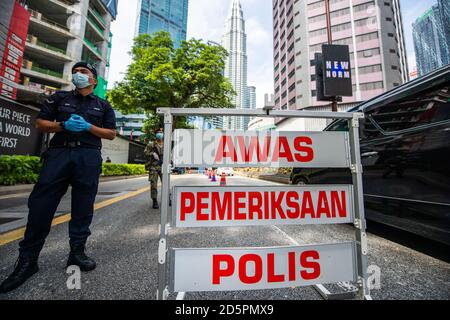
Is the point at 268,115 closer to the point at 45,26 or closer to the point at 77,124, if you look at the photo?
the point at 77,124

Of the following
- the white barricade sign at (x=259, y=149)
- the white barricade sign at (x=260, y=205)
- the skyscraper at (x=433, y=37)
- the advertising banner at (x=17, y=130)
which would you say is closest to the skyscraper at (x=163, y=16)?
the advertising banner at (x=17, y=130)

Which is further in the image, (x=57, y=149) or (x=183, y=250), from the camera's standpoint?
(x=57, y=149)

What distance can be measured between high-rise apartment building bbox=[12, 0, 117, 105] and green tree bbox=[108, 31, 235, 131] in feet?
24.9

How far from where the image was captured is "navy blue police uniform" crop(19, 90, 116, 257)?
1572mm

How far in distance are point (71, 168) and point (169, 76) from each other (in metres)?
13.9

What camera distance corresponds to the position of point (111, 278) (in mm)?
1523

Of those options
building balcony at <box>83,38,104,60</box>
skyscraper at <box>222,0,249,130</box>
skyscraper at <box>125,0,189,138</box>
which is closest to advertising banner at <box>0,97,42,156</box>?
building balcony at <box>83,38,104,60</box>

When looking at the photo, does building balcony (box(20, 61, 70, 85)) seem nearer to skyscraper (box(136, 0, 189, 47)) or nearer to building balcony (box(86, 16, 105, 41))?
building balcony (box(86, 16, 105, 41))

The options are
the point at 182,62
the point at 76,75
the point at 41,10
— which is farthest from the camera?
the point at 41,10

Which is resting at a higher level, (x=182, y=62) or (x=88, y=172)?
(x=182, y=62)

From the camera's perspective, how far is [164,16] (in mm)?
82125
